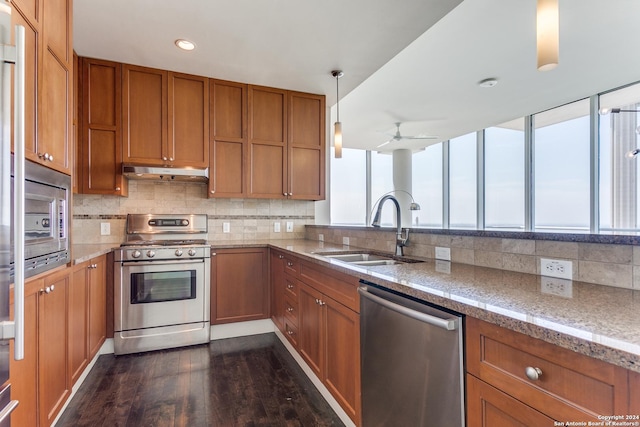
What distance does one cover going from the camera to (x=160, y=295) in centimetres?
273

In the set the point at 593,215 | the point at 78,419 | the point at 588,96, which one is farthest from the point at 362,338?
the point at 588,96

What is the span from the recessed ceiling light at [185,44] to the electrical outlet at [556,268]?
2753 mm

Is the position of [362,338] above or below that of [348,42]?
below

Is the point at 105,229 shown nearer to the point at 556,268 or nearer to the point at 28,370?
the point at 28,370

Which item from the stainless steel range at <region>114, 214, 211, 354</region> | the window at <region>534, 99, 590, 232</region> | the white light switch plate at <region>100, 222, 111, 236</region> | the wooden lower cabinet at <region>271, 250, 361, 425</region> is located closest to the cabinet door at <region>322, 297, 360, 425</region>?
the wooden lower cabinet at <region>271, 250, 361, 425</region>

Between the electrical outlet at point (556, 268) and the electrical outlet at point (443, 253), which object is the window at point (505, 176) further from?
the electrical outlet at point (556, 268)

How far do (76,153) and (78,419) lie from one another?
81.5 inches

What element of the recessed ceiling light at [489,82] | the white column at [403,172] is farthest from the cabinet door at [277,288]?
the white column at [403,172]

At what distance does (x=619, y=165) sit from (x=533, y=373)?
4.83 m

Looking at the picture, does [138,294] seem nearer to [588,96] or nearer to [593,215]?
[593,215]

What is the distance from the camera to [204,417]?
5.91ft

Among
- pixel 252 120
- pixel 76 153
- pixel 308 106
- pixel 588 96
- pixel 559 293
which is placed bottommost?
pixel 559 293

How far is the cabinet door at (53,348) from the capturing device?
1.44 m

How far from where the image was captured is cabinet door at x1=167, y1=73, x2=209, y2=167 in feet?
9.87
